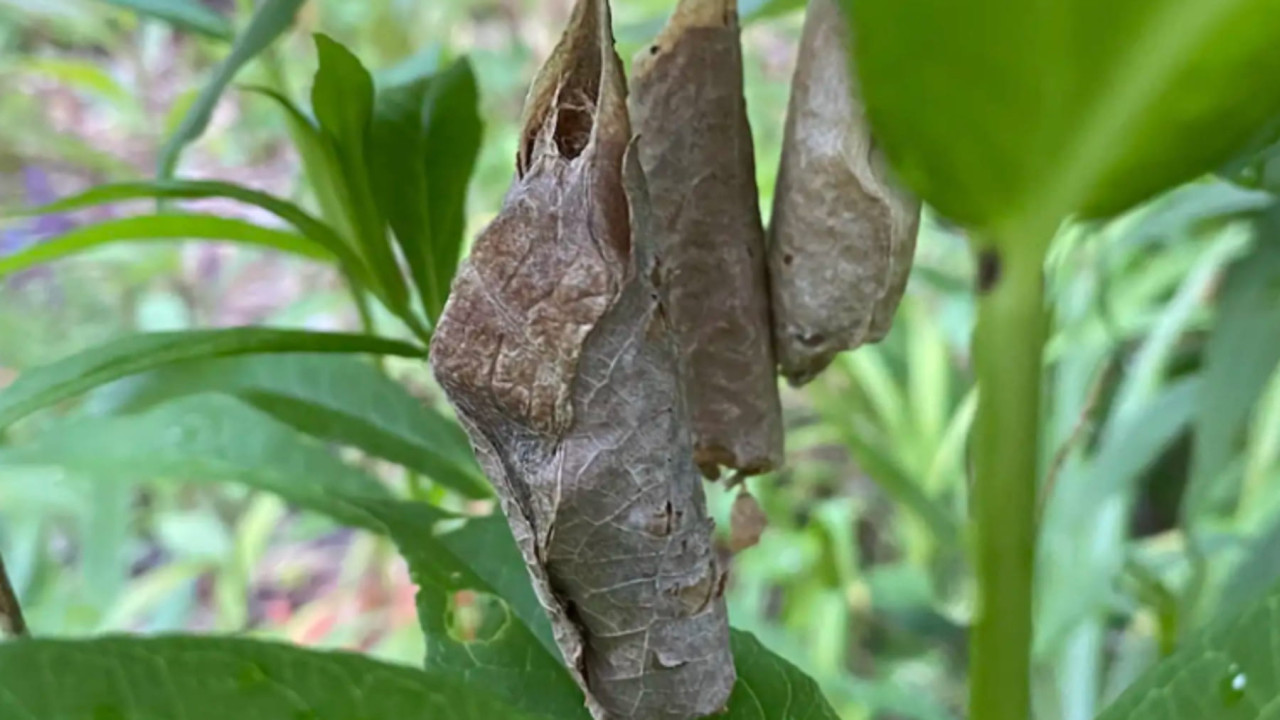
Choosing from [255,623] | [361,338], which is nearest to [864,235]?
[361,338]

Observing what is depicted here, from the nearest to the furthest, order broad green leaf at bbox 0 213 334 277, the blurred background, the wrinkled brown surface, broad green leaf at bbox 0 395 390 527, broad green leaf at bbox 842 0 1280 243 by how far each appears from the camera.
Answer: broad green leaf at bbox 842 0 1280 243, the wrinkled brown surface, broad green leaf at bbox 0 213 334 277, broad green leaf at bbox 0 395 390 527, the blurred background

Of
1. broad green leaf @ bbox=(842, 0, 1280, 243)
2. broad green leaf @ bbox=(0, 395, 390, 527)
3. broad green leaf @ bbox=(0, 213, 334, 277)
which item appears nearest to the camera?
broad green leaf @ bbox=(842, 0, 1280, 243)

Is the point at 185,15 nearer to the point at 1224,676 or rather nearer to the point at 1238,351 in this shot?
the point at 1224,676

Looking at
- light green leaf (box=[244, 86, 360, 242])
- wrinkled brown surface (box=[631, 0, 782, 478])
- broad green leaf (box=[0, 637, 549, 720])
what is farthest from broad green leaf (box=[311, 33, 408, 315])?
broad green leaf (box=[0, 637, 549, 720])

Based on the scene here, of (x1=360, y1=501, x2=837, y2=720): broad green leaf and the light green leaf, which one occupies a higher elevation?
the light green leaf

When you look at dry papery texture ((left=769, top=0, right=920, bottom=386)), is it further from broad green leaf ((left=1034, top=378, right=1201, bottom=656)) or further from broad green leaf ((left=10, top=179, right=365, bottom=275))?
broad green leaf ((left=1034, top=378, right=1201, bottom=656))

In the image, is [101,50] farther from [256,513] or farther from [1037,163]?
[1037,163]

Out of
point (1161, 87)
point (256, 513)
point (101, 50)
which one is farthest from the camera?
point (101, 50)
